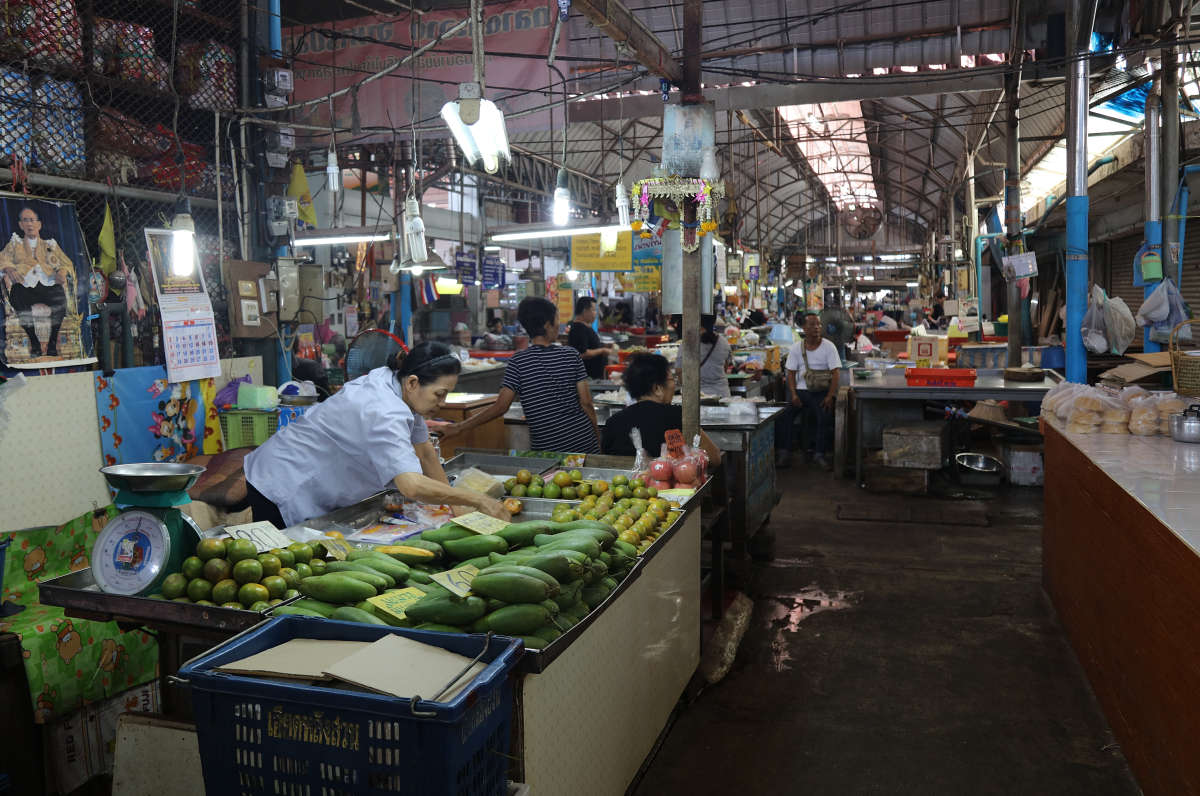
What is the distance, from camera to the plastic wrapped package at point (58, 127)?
479 centimetres

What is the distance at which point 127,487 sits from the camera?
236 centimetres

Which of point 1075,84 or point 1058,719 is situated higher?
point 1075,84

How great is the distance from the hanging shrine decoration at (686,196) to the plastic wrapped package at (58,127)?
3.30 m

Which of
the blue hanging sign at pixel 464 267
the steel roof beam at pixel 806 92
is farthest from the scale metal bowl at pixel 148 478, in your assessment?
the blue hanging sign at pixel 464 267

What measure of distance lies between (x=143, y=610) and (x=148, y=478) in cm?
37

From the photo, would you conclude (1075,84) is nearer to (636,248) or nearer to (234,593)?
(636,248)

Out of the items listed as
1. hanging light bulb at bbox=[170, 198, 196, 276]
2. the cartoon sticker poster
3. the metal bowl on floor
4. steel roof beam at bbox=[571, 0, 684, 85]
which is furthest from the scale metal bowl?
the metal bowl on floor

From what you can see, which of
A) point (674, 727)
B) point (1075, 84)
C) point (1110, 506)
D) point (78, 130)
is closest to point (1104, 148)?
point (1075, 84)

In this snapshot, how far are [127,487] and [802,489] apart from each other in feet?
23.7

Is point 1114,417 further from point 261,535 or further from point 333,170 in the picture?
point 333,170

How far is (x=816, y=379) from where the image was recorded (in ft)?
32.5

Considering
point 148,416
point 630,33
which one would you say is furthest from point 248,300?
point 630,33

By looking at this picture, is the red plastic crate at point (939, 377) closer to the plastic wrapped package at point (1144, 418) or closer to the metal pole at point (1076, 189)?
the metal pole at point (1076, 189)

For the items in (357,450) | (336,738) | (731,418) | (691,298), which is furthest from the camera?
(731,418)
